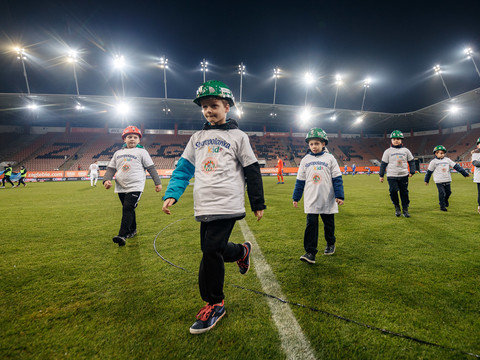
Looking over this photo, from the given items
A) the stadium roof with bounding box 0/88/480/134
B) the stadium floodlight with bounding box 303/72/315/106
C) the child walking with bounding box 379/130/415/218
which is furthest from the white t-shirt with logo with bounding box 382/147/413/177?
→ the stadium floodlight with bounding box 303/72/315/106

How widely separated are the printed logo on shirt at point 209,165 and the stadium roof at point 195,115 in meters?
31.1

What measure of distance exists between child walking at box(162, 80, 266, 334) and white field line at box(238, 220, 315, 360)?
47cm

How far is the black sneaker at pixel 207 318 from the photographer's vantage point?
1.56 metres

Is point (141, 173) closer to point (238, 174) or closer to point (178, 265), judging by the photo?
point (178, 265)

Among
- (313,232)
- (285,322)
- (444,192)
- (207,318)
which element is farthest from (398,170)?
(207,318)

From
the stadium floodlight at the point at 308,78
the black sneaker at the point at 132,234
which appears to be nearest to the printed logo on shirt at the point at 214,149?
the black sneaker at the point at 132,234

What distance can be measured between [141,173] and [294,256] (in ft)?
10.4

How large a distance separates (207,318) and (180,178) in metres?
1.25

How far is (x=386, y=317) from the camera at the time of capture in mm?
1655

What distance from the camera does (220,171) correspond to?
1862mm

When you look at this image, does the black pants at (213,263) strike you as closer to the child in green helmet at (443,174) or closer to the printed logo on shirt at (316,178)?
the printed logo on shirt at (316,178)

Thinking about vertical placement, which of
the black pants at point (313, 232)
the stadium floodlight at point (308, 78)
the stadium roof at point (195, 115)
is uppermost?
the stadium floodlight at point (308, 78)

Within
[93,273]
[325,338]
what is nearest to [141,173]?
[93,273]

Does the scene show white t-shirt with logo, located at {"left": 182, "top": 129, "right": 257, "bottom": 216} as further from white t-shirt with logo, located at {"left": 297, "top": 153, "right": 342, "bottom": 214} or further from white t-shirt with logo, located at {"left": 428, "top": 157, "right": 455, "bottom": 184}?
white t-shirt with logo, located at {"left": 428, "top": 157, "right": 455, "bottom": 184}
